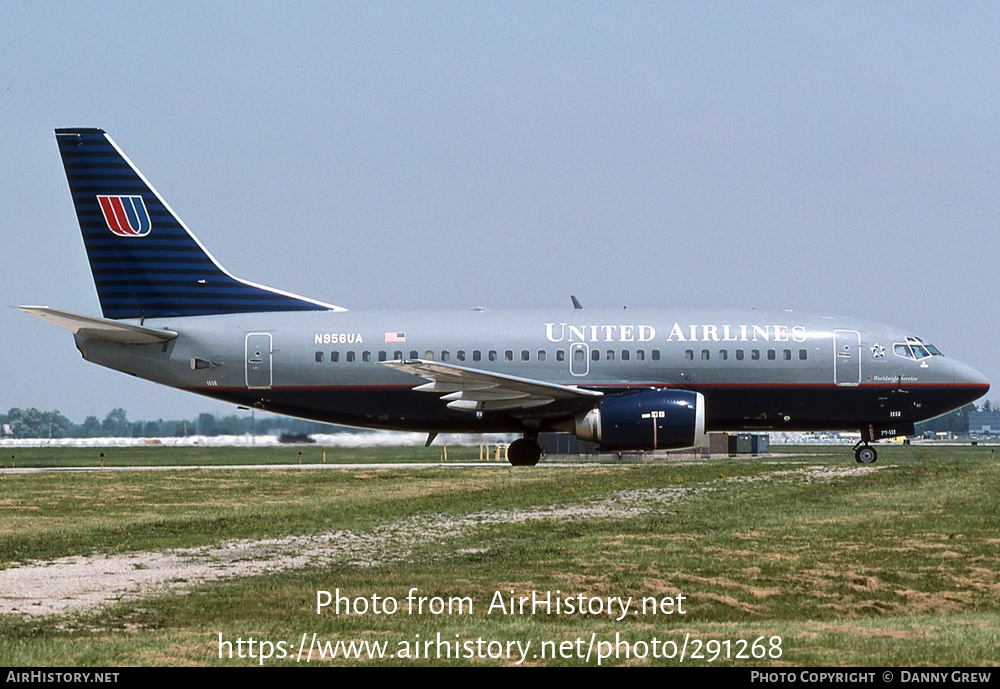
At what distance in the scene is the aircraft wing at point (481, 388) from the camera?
106 ft

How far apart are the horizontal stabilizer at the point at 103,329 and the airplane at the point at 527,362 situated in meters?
0.06

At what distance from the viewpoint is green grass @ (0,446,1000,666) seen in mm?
12977

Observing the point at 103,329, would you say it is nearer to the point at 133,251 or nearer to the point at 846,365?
the point at 133,251

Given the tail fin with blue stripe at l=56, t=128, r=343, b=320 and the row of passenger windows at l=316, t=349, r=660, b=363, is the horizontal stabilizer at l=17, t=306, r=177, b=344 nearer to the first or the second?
the tail fin with blue stripe at l=56, t=128, r=343, b=320

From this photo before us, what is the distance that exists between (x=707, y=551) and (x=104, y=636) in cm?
1057

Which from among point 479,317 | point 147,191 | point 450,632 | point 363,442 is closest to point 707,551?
point 450,632

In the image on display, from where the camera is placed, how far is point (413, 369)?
3256 cm

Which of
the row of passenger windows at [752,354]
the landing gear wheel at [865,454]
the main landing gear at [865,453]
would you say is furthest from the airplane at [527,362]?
the landing gear wheel at [865,454]

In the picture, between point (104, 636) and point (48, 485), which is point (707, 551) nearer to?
point (104, 636)

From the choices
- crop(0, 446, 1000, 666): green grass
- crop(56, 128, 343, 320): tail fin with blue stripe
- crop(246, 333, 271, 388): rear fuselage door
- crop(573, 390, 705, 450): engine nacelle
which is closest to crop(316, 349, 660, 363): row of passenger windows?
crop(246, 333, 271, 388): rear fuselage door

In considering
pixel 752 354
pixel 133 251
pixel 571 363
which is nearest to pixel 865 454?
pixel 752 354

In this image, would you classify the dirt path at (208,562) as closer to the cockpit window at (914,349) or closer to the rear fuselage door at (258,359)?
the rear fuselage door at (258,359)

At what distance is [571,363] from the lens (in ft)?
113
